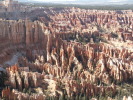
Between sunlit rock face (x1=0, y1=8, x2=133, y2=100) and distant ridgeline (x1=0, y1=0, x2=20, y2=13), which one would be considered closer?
sunlit rock face (x1=0, y1=8, x2=133, y2=100)

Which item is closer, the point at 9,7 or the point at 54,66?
the point at 54,66

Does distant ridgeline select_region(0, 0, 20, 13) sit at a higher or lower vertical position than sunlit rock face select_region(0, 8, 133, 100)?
higher

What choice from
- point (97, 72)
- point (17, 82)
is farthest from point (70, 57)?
point (17, 82)

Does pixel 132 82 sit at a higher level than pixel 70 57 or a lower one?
lower

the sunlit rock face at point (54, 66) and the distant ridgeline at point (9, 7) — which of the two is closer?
the sunlit rock face at point (54, 66)

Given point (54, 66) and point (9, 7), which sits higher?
point (9, 7)

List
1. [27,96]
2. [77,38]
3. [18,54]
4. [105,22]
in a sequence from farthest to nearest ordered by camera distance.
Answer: [105,22], [77,38], [18,54], [27,96]

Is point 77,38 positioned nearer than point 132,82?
No

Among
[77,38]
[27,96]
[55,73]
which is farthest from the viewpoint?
[77,38]

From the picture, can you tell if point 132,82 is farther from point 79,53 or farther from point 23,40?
point 23,40

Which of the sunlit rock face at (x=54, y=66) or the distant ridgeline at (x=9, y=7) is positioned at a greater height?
the distant ridgeline at (x=9, y=7)
